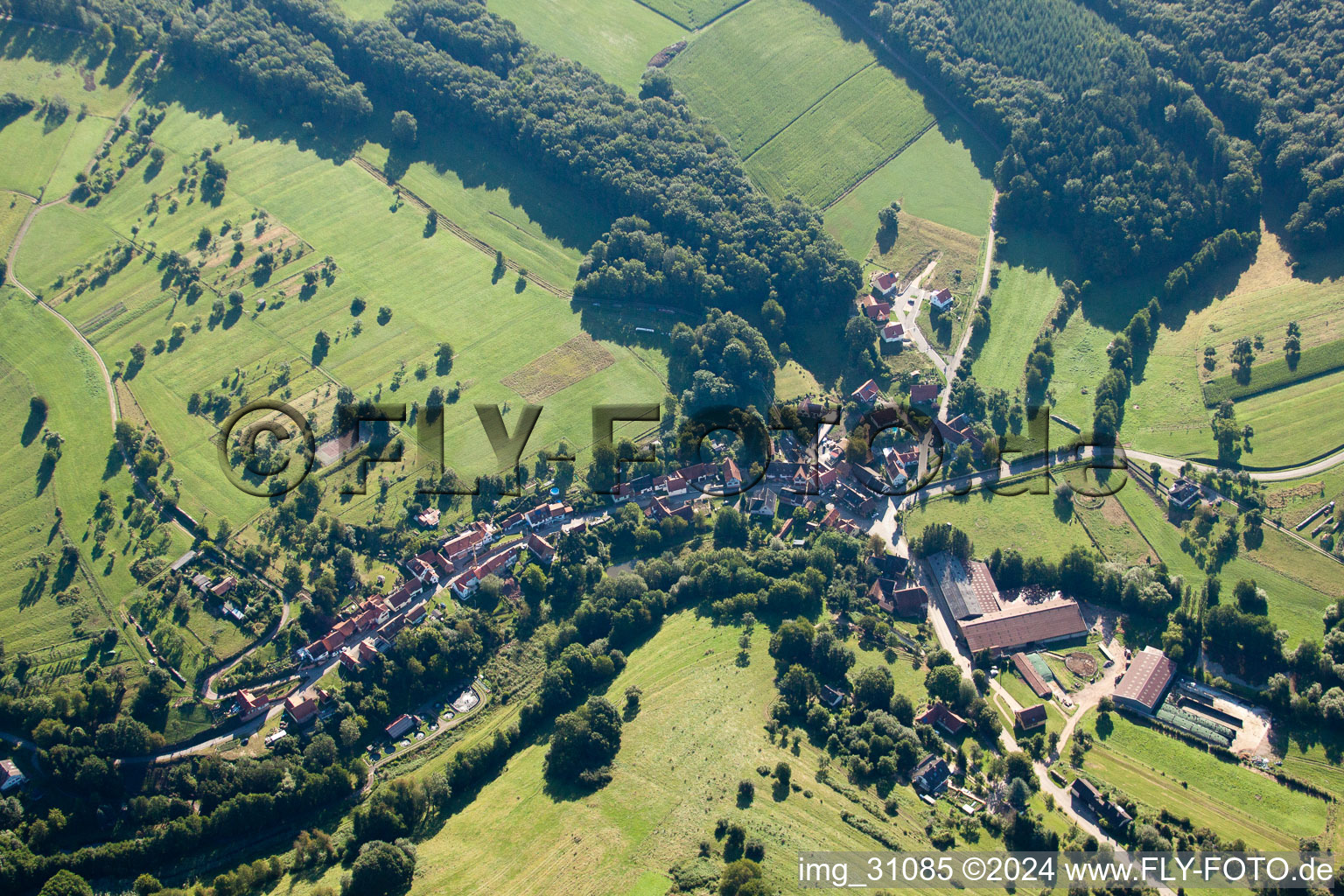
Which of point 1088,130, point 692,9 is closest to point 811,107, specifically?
point 692,9

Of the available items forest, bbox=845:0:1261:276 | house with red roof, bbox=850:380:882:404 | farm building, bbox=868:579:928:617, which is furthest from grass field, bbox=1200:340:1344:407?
farm building, bbox=868:579:928:617

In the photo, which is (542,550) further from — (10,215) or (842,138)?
(10,215)

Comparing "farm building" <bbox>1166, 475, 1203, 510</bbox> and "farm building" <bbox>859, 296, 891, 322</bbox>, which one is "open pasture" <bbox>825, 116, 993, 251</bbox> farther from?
"farm building" <bbox>1166, 475, 1203, 510</bbox>

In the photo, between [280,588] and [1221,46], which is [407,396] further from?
[1221,46]

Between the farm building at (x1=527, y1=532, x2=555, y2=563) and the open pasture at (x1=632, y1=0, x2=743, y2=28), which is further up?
the open pasture at (x1=632, y1=0, x2=743, y2=28)

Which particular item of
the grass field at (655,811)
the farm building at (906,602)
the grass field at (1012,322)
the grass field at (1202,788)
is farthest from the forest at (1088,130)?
the grass field at (655,811)
